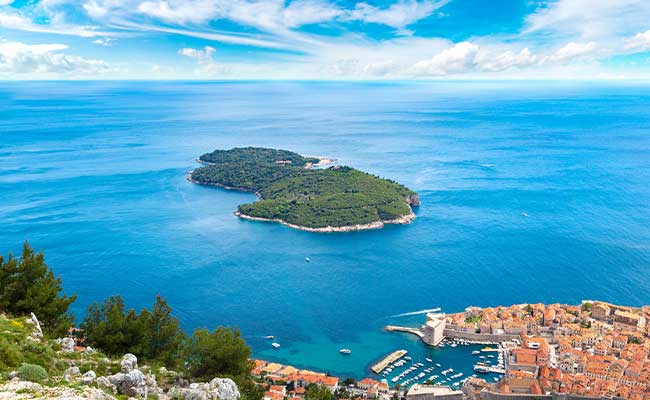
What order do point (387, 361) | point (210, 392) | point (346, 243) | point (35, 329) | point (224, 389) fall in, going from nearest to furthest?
point (210, 392)
point (224, 389)
point (35, 329)
point (387, 361)
point (346, 243)

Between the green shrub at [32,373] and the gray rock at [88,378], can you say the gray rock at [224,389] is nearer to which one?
the gray rock at [88,378]

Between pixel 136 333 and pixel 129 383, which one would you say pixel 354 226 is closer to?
pixel 136 333

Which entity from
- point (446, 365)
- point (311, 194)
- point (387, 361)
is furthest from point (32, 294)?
point (311, 194)

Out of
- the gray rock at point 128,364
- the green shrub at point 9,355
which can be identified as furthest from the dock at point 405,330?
the green shrub at point 9,355

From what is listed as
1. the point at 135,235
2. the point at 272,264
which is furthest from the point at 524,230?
the point at 135,235

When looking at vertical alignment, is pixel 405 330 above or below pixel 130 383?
below

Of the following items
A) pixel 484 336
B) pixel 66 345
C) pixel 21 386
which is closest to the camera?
pixel 21 386

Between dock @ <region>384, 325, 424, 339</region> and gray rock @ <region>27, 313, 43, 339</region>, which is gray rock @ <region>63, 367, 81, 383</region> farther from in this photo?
dock @ <region>384, 325, 424, 339</region>
